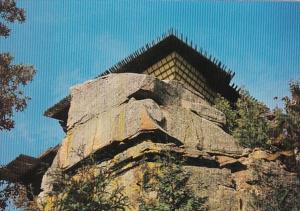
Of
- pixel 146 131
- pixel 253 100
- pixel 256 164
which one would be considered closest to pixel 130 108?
pixel 146 131

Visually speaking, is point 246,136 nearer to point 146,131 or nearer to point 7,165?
point 146,131

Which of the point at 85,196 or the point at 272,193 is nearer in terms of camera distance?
the point at 85,196

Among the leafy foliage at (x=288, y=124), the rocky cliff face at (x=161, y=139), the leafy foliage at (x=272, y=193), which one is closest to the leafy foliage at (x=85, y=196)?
the rocky cliff face at (x=161, y=139)

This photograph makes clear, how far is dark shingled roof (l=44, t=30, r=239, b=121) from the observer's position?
1920 centimetres

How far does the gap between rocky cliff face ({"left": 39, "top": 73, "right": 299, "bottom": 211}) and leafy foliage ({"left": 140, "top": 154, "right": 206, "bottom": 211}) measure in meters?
0.57

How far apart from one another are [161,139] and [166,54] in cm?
507

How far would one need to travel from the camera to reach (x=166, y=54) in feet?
63.7

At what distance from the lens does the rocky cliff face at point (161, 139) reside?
14.5 m

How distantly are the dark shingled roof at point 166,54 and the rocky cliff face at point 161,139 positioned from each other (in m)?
2.27

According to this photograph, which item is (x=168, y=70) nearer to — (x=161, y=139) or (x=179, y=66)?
(x=179, y=66)

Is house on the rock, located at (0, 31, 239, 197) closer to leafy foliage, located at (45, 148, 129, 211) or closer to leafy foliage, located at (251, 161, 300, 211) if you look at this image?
leafy foliage, located at (251, 161, 300, 211)

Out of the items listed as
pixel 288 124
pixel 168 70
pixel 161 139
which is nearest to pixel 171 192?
pixel 161 139

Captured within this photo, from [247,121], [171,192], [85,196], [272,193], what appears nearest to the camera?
Answer: [85,196]

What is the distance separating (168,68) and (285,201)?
6.88 metres
